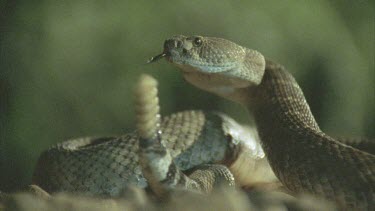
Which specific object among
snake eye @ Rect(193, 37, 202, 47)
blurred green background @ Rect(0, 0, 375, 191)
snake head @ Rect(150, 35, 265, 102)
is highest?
snake eye @ Rect(193, 37, 202, 47)

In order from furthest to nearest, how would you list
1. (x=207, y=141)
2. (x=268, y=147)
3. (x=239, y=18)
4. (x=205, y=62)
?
(x=239, y=18), (x=207, y=141), (x=205, y=62), (x=268, y=147)

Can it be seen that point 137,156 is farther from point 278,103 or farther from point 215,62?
point 278,103

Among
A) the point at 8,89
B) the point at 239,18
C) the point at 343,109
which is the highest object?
the point at 239,18

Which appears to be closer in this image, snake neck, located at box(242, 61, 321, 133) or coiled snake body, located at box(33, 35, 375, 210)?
coiled snake body, located at box(33, 35, 375, 210)

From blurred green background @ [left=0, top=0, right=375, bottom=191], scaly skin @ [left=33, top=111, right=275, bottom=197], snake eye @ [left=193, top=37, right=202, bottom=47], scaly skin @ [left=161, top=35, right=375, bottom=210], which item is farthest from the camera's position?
blurred green background @ [left=0, top=0, right=375, bottom=191]

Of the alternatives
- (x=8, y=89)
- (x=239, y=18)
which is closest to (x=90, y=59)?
(x=8, y=89)

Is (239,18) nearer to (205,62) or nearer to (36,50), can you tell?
(36,50)

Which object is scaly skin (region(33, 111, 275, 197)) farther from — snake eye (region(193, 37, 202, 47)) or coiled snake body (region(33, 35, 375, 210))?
snake eye (region(193, 37, 202, 47))

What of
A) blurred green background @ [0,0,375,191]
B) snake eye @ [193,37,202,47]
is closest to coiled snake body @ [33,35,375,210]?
snake eye @ [193,37,202,47]
